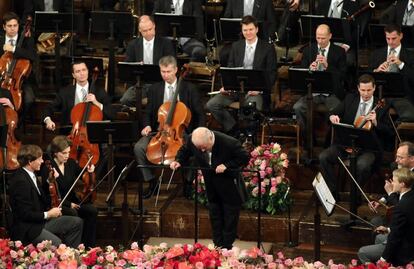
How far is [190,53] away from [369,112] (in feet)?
9.62

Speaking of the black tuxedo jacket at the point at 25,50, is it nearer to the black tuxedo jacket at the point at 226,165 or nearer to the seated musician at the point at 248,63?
the seated musician at the point at 248,63

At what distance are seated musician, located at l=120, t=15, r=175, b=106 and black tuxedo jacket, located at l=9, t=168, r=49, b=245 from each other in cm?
281

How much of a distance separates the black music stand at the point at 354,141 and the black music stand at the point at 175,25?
2.53m

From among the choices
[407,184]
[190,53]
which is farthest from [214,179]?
[190,53]

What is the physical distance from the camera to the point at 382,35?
1247cm

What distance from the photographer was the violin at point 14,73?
12.0 meters

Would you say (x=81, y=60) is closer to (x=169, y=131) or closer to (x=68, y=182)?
(x=169, y=131)

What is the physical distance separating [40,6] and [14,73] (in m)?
1.94

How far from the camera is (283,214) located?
11203mm

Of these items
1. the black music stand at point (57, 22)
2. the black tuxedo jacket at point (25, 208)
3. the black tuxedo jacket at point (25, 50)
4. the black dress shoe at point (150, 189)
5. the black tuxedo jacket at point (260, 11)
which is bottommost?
the black dress shoe at point (150, 189)

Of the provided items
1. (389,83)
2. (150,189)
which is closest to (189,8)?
(150,189)

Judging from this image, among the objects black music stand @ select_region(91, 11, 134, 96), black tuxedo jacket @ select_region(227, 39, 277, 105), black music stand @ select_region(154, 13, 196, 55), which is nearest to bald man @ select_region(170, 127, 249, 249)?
black tuxedo jacket @ select_region(227, 39, 277, 105)

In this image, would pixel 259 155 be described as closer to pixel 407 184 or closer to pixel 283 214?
pixel 283 214

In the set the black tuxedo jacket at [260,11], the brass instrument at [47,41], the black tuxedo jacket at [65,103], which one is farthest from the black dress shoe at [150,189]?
the brass instrument at [47,41]
